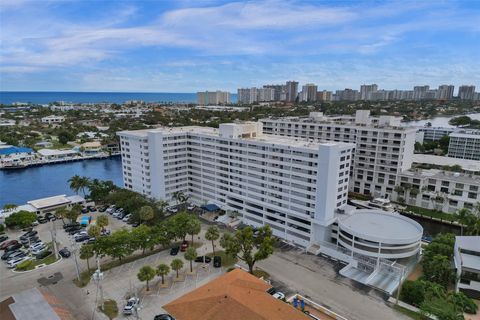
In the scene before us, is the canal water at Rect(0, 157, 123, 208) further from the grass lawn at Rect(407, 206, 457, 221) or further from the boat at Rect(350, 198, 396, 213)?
the grass lawn at Rect(407, 206, 457, 221)

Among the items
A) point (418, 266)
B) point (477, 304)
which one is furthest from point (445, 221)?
point (477, 304)

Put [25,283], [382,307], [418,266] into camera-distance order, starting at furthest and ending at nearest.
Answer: [418,266] < [25,283] < [382,307]

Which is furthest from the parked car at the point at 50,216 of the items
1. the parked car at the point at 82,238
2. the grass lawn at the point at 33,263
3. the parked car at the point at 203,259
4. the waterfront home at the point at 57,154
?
the waterfront home at the point at 57,154

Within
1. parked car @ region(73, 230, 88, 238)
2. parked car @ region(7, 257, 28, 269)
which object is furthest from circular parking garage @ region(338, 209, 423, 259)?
parked car @ region(7, 257, 28, 269)

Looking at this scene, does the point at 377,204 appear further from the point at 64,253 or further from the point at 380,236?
the point at 64,253

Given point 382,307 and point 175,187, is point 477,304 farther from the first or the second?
point 175,187

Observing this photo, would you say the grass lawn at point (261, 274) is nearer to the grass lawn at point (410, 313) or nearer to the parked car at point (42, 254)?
the grass lawn at point (410, 313)
